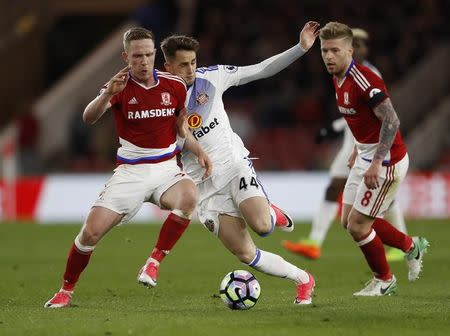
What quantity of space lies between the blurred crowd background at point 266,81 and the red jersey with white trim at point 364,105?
36.7 feet

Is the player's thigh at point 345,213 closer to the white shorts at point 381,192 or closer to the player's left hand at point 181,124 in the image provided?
the white shorts at point 381,192

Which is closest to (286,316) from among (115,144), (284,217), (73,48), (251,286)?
(251,286)

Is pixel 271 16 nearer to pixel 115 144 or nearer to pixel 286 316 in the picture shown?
pixel 115 144

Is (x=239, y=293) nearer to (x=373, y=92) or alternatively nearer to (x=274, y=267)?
(x=274, y=267)

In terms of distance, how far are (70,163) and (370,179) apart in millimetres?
14888

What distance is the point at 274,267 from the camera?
8664 millimetres

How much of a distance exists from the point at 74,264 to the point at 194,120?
145 cm

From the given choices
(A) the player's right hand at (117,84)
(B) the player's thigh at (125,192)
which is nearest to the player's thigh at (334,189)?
(B) the player's thigh at (125,192)

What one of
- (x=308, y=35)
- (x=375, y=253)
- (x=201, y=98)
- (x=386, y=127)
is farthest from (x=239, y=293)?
(x=308, y=35)

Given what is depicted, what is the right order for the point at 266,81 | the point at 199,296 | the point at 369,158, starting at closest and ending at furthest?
the point at 369,158
the point at 199,296
the point at 266,81

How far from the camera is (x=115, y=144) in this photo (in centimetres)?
2292

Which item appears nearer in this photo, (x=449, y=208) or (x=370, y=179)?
(x=370, y=179)

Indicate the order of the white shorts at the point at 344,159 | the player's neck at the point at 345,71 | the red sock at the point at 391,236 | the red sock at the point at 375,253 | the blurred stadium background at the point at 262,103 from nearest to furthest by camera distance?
the player's neck at the point at 345,71 < the red sock at the point at 375,253 < the red sock at the point at 391,236 < the white shorts at the point at 344,159 < the blurred stadium background at the point at 262,103

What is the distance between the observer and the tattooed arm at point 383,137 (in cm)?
884
